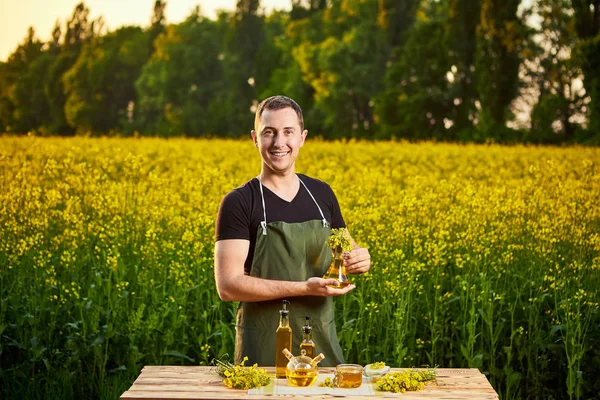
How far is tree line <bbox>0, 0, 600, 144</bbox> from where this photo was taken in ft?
85.8

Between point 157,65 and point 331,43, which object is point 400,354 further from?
point 157,65

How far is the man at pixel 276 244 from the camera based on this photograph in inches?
143

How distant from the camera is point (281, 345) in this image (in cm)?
350

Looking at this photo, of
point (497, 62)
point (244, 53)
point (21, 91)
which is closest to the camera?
point (497, 62)

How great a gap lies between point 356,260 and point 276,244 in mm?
379

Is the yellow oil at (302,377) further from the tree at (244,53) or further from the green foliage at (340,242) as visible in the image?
the tree at (244,53)

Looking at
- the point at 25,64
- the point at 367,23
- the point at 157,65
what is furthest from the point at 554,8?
the point at 25,64

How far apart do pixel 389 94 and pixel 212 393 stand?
31.4 metres

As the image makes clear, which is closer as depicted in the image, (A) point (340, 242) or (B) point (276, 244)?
(A) point (340, 242)

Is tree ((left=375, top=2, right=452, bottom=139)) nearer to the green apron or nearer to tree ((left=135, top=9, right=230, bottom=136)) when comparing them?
tree ((left=135, top=9, right=230, bottom=136))

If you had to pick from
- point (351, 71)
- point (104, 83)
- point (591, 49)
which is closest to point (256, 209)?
point (591, 49)

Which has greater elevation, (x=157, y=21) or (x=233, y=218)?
(x=157, y=21)

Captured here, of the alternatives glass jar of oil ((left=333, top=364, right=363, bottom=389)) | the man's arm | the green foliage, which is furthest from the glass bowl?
the green foliage

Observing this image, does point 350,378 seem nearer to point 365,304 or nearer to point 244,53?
point 365,304
